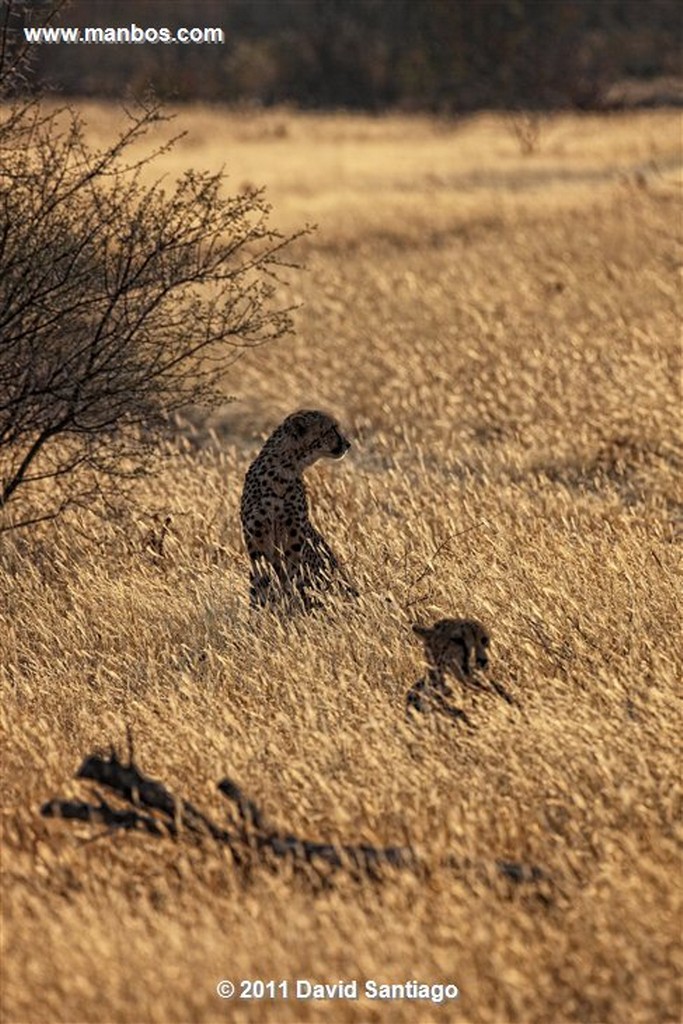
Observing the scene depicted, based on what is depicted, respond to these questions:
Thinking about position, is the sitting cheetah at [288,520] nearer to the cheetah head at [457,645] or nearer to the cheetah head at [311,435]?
the cheetah head at [311,435]

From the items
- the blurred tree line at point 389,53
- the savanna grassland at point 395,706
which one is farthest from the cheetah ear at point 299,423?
the blurred tree line at point 389,53

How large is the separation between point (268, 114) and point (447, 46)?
6.02m

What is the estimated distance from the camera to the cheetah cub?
20.9 ft

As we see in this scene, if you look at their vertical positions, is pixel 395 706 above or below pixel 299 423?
below

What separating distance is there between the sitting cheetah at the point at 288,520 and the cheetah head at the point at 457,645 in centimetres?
141

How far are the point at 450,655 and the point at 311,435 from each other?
191 cm

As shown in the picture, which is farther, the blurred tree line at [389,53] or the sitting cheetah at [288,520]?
the blurred tree line at [389,53]

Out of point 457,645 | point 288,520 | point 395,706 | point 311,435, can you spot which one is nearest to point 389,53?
point 311,435

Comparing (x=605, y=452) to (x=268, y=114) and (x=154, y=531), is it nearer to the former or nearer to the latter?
(x=154, y=531)

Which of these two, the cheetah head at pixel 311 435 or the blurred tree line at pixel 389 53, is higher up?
the blurred tree line at pixel 389 53

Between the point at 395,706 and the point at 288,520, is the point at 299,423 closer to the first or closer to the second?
the point at 288,520

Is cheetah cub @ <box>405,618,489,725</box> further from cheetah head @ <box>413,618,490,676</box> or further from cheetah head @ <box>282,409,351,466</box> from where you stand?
cheetah head @ <box>282,409,351,466</box>

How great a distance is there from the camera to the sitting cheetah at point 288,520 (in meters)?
7.91

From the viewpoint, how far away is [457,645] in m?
6.40
